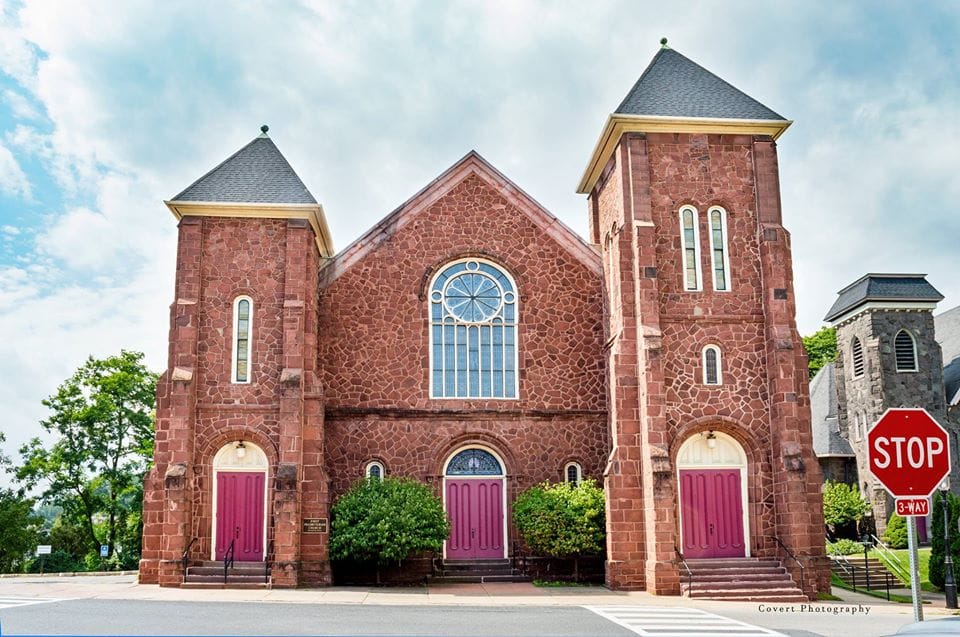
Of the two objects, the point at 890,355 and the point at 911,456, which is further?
the point at 890,355

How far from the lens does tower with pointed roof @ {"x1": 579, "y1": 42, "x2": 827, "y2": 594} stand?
22.3 m

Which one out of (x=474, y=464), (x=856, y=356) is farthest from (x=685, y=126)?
(x=856, y=356)

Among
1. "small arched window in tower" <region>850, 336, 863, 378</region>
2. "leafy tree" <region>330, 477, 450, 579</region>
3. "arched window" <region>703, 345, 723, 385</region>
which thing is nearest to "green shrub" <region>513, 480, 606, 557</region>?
"leafy tree" <region>330, 477, 450, 579</region>

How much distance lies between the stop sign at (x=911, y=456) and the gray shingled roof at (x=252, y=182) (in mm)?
17525

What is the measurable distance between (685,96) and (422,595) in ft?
46.0

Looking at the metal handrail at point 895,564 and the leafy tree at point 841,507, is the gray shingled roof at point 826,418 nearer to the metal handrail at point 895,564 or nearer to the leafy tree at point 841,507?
the leafy tree at point 841,507

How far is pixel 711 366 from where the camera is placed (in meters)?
23.5

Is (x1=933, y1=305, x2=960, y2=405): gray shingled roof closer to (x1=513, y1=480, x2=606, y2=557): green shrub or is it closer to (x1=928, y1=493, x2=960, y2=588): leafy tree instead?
(x1=928, y1=493, x2=960, y2=588): leafy tree

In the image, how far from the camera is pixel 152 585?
2250 centimetres

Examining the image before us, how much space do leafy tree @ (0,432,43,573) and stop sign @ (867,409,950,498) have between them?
36236mm

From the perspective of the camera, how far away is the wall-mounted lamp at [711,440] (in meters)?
23.2

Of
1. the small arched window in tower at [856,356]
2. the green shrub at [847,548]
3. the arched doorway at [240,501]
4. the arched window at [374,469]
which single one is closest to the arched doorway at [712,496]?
the arched window at [374,469]

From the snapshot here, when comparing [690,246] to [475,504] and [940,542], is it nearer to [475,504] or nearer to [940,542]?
[475,504]

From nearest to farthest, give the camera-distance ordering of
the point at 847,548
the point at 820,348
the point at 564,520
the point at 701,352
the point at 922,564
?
the point at 564,520 → the point at 701,352 → the point at 922,564 → the point at 847,548 → the point at 820,348
